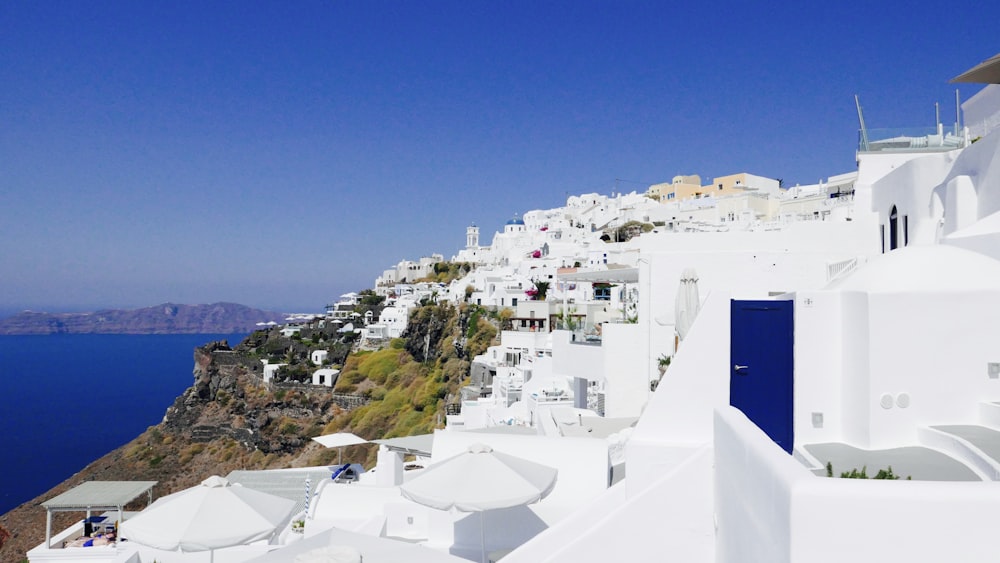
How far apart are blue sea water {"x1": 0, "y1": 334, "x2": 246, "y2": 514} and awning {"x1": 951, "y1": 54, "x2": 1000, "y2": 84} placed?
72486 mm

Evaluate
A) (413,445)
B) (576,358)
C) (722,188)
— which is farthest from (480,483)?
(722,188)

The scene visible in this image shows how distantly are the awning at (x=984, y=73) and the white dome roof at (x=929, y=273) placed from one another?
6.90 meters

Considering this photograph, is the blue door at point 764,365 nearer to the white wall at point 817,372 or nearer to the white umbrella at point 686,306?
the white wall at point 817,372

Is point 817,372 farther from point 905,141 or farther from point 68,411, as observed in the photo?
point 68,411

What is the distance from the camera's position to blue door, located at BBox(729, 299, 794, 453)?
6.20m

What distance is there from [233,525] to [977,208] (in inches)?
467

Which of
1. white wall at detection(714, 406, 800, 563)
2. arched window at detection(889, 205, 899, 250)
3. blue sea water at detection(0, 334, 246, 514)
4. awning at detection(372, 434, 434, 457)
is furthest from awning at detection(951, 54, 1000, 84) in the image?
blue sea water at detection(0, 334, 246, 514)

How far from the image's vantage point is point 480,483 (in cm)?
763

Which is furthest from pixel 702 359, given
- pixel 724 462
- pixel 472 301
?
pixel 472 301

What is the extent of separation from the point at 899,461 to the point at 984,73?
10.1 m

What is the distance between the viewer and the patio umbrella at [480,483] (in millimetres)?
7387

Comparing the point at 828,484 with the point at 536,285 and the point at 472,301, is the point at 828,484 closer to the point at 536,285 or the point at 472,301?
the point at 536,285

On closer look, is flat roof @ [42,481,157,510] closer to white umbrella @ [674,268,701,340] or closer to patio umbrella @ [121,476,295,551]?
patio umbrella @ [121,476,295,551]

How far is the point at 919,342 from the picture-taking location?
20.5 feet
